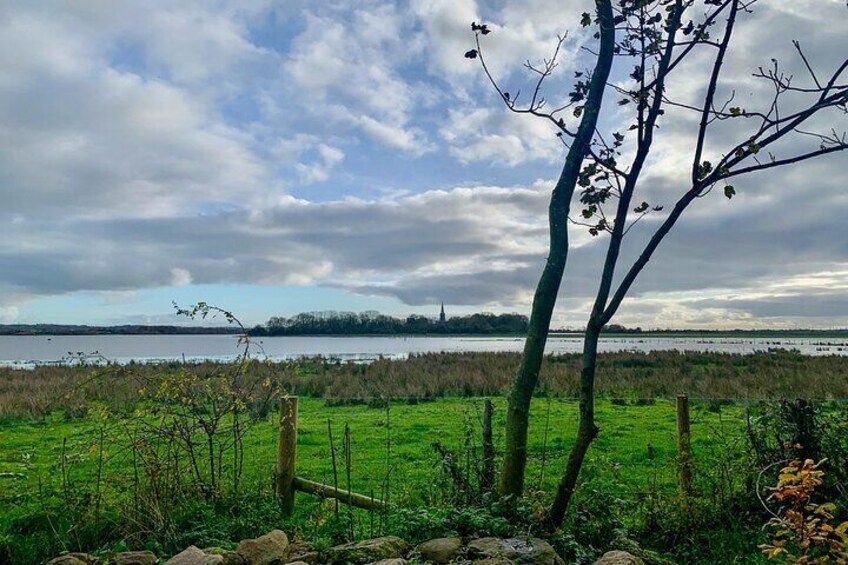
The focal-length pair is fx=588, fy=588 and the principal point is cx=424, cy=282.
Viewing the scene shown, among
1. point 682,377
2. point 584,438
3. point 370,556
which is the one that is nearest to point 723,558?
point 584,438

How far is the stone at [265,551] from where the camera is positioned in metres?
4.42

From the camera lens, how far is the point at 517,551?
14.0ft

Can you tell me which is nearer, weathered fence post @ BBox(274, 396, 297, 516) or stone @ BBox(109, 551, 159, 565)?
stone @ BBox(109, 551, 159, 565)

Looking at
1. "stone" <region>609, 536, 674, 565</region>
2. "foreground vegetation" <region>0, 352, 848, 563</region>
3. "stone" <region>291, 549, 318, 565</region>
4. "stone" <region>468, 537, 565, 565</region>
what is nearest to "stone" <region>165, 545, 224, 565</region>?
"stone" <region>291, 549, 318, 565</region>

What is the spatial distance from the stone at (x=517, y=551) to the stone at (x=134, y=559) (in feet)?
7.88

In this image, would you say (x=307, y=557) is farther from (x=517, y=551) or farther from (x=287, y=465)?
(x=287, y=465)

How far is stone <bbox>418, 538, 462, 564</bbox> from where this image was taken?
14.1 feet

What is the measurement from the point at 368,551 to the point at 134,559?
175cm

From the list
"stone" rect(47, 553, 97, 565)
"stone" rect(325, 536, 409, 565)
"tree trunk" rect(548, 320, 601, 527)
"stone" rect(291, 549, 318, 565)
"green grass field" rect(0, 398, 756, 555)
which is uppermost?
"tree trunk" rect(548, 320, 601, 527)

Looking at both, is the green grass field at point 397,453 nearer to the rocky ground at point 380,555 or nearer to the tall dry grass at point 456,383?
the rocky ground at point 380,555

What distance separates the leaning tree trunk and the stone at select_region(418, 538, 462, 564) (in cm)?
114

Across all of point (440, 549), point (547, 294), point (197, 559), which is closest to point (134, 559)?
point (197, 559)

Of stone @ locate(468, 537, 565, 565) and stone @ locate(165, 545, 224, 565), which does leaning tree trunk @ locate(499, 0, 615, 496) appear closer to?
stone @ locate(468, 537, 565, 565)

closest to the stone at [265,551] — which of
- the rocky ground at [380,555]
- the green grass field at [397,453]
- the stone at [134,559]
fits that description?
the rocky ground at [380,555]
